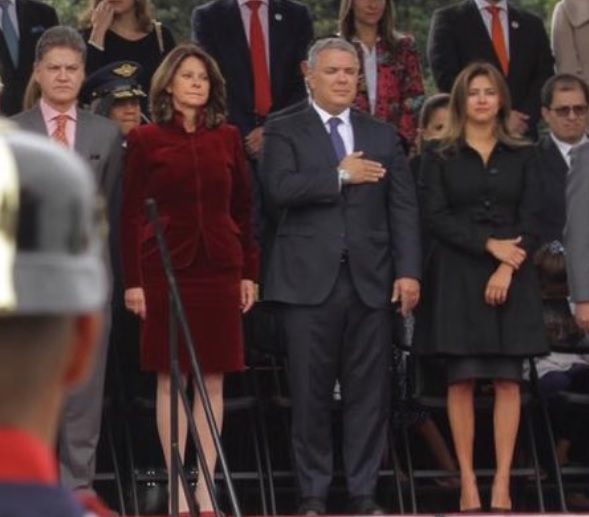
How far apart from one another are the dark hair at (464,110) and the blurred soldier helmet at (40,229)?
737cm

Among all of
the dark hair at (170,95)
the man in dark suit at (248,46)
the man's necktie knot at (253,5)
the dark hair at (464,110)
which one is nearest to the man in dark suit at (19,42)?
the man in dark suit at (248,46)

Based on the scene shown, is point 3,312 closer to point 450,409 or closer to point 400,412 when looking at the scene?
point 450,409

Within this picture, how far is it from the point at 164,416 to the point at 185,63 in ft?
4.95

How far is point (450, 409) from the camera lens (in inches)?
345

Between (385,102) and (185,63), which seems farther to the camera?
(385,102)

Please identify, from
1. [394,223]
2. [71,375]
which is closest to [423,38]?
[394,223]

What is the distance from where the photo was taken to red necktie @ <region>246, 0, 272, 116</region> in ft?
31.7

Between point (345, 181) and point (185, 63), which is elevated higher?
point (185, 63)

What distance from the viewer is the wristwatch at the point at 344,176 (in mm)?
8438

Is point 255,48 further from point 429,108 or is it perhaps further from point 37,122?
point 37,122

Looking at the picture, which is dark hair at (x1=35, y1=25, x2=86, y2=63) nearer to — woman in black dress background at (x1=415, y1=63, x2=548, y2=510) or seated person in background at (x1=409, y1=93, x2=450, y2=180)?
woman in black dress background at (x1=415, y1=63, x2=548, y2=510)

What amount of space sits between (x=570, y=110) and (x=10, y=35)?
9.22 ft

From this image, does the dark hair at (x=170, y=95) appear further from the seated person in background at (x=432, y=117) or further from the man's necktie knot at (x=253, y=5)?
the man's necktie knot at (x=253, y=5)

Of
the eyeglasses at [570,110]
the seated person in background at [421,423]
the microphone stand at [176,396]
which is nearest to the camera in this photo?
the microphone stand at [176,396]
